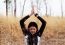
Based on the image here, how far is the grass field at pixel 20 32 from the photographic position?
1738 mm

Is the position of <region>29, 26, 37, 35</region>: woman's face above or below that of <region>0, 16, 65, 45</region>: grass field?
above

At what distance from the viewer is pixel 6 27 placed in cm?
175

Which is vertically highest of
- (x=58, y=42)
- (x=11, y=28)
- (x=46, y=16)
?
(x=46, y=16)

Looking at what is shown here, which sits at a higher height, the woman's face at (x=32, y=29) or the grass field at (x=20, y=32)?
the woman's face at (x=32, y=29)

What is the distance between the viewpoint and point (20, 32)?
1722 mm

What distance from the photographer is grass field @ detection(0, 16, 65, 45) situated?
1.74 meters

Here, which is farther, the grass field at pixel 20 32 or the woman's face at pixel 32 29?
the grass field at pixel 20 32

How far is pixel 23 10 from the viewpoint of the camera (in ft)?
5.78

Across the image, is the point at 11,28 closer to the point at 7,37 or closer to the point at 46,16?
the point at 7,37

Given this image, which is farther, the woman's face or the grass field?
the grass field

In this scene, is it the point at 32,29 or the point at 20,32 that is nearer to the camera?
the point at 32,29

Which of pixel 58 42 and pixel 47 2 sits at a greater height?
pixel 47 2

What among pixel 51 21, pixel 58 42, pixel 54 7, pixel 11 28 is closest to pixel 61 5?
pixel 54 7

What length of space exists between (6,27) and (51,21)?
0.45 meters
